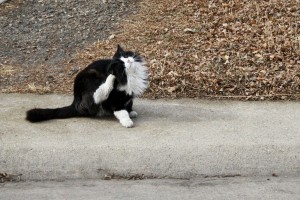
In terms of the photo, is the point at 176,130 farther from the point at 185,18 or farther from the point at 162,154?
the point at 185,18

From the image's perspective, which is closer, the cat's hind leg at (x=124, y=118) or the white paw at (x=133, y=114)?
the cat's hind leg at (x=124, y=118)

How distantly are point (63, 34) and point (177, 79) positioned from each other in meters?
2.43

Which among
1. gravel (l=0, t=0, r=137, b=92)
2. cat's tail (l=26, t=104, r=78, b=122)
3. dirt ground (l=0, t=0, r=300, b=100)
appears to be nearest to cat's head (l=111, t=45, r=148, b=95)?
cat's tail (l=26, t=104, r=78, b=122)

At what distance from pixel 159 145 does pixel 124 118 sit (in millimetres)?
607

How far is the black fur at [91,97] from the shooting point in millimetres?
6090

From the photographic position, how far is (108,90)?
6.05 metres

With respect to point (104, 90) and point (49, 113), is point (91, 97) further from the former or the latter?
point (49, 113)

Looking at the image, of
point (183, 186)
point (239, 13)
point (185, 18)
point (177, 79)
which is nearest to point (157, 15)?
point (185, 18)

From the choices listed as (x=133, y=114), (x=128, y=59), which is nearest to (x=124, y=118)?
(x=133, y=114)

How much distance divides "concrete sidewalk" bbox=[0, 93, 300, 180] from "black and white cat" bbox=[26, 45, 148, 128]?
0.10 m

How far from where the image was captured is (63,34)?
9.05 meters

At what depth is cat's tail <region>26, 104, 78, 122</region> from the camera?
20.3 ft

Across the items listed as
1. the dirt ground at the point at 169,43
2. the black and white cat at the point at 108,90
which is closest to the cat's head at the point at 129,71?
the black and white cat at the point at 108,90

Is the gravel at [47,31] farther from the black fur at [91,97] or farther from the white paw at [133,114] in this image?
the white paw at [133,114]
